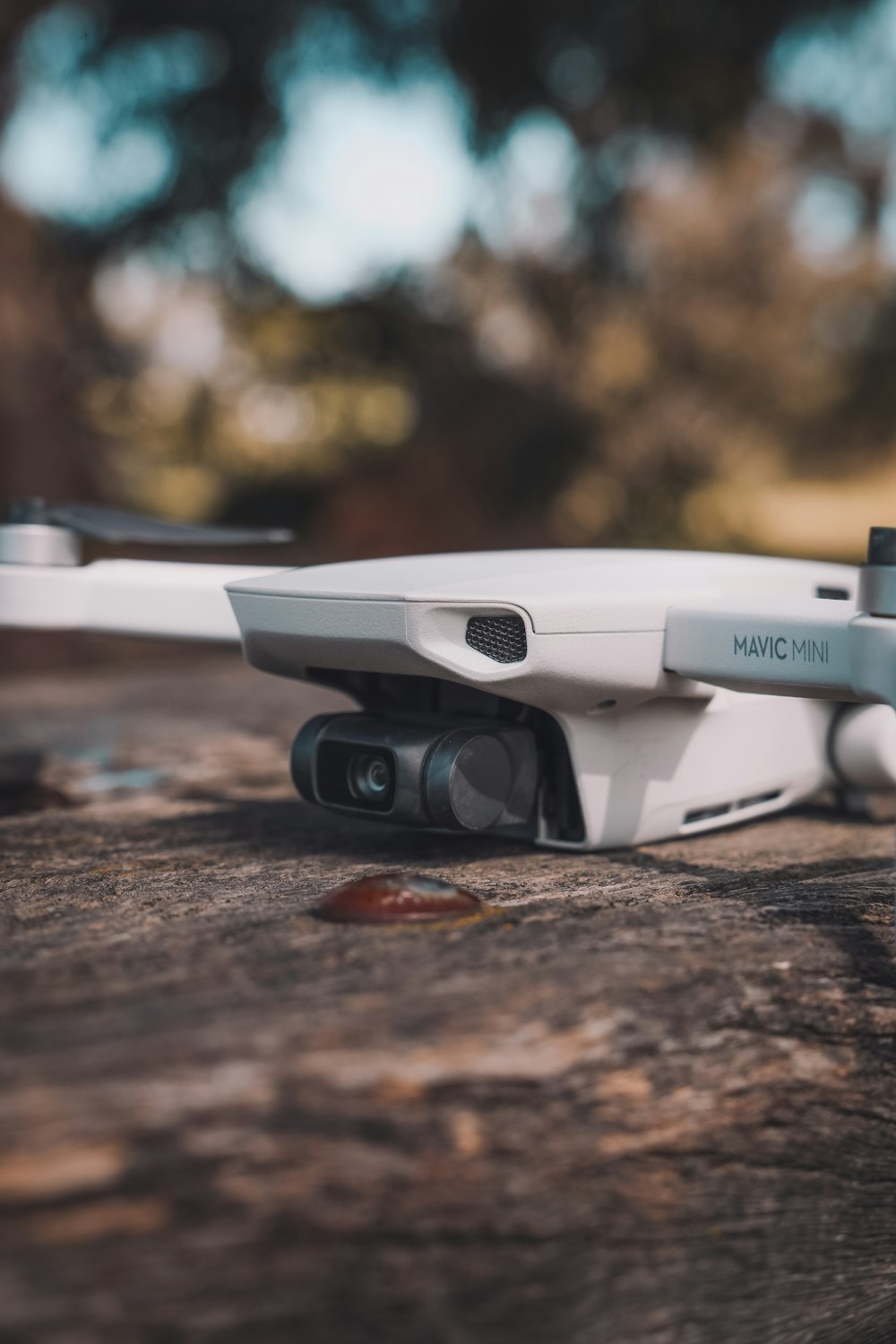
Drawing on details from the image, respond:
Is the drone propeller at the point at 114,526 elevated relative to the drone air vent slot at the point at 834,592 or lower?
elevated

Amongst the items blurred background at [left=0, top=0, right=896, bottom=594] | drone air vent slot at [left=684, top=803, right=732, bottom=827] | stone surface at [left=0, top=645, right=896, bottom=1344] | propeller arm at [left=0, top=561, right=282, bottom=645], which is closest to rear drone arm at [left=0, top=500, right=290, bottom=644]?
propeller arm at [left=0, top=561, right=282, bottom=645]

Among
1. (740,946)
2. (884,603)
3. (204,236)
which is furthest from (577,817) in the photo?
(204,236)

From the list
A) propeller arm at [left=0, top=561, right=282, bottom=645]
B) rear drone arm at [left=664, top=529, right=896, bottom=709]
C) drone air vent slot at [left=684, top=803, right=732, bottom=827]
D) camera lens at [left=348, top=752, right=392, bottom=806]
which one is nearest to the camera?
rear drone arm at [left=664, top=529, right=896, bottom=709]

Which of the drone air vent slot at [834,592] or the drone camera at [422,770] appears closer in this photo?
the drone camera at [422,770]

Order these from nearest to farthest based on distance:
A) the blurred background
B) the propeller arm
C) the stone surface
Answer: the stone surface < the propeller arm < the blurred background

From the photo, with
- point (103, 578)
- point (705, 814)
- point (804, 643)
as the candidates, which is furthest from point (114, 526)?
point (804, 643)

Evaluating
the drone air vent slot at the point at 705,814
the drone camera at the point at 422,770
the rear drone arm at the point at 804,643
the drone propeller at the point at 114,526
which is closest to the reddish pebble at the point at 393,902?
the drone camera at the point at 422,770

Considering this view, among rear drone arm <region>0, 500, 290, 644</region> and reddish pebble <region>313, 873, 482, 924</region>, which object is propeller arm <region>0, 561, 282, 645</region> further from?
reddish pebble <region>313, 873, 482, 924</region>

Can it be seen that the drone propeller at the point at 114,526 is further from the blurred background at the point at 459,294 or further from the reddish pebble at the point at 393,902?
the blurred background at the point at 459,294

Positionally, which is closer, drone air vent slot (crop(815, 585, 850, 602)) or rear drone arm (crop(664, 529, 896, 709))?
rear drone arm (crop(664, 529, 896, 709))

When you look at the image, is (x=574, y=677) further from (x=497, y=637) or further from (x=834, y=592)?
(x=834, y=592)
